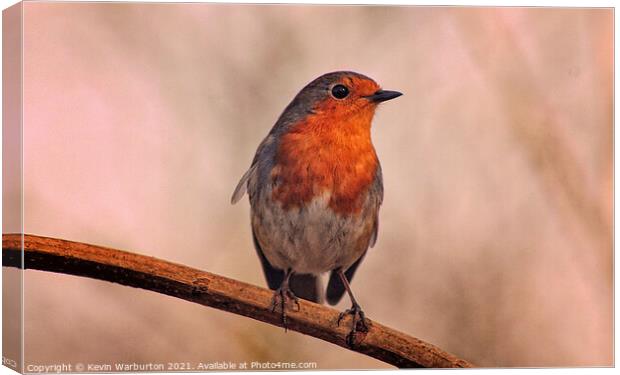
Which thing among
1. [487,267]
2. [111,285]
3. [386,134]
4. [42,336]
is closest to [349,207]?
[386,134]

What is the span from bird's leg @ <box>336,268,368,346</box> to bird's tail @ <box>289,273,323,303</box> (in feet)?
0.30

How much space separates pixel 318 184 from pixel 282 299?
43cm

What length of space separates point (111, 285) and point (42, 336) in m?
0.29

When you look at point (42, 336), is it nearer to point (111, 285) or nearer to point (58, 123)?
point (111, 285)

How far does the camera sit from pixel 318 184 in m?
3.53

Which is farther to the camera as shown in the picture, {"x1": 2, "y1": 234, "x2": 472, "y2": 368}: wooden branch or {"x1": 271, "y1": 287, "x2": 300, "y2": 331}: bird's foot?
{"x1": 271, "y1": 287, "x2": 300, "y2": 331}: bird's foot

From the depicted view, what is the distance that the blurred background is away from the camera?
3506 millimetres

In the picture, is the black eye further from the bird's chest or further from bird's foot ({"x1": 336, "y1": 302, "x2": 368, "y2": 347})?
bird's foot ({"x1": 336, "y1": 302, "x2": 368, "y2": 347})

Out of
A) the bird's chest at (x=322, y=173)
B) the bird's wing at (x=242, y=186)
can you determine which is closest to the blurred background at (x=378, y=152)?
the bird's wing at (x=242, y=186)

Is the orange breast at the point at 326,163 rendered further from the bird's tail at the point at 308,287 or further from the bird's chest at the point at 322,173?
the bird's tail at the point at 308,287

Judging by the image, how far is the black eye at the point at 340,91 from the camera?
3611 millimetres

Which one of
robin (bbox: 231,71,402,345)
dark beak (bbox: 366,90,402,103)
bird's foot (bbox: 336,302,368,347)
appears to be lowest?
bird's foot (bbox: 336,302,368,347)

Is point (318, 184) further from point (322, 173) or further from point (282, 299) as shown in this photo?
point (282, 299)
